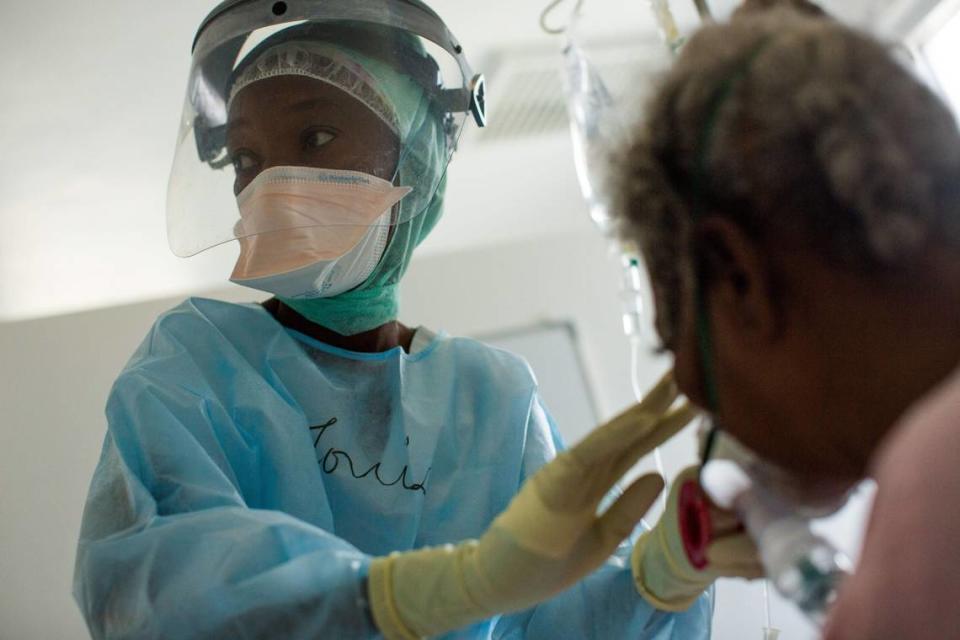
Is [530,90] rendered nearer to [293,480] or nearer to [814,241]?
[293,480]

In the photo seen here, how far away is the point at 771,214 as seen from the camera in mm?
646

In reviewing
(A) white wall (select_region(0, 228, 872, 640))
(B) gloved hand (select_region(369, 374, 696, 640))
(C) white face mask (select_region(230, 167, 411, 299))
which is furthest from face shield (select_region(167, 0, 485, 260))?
(A) white wall (select_region(0, 228, 872, 640))

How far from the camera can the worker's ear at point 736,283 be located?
653 millimetres

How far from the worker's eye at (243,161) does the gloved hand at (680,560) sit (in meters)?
0.69

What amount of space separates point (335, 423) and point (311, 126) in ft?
1.29

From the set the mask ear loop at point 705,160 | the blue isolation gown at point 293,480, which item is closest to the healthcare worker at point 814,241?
the mask ear loop at point 705,160

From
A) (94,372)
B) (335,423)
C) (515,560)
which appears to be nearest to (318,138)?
(335,423)

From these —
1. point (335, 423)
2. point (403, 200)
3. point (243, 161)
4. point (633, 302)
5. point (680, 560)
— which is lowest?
point (633, 302)

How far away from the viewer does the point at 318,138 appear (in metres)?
1.21

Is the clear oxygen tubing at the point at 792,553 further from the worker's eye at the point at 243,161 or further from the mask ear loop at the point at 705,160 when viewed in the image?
the worker's eye at the point at 243,161

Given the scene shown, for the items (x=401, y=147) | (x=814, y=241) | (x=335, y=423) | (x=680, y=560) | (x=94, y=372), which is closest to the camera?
(x=814, y=241)

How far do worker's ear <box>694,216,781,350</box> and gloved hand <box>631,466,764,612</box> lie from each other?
25 cm

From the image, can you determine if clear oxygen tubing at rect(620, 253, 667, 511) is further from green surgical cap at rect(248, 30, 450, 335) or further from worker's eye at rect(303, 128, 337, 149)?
worker's eye at rect(303, 128, 337, 149)

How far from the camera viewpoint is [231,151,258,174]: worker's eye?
3.99ft
